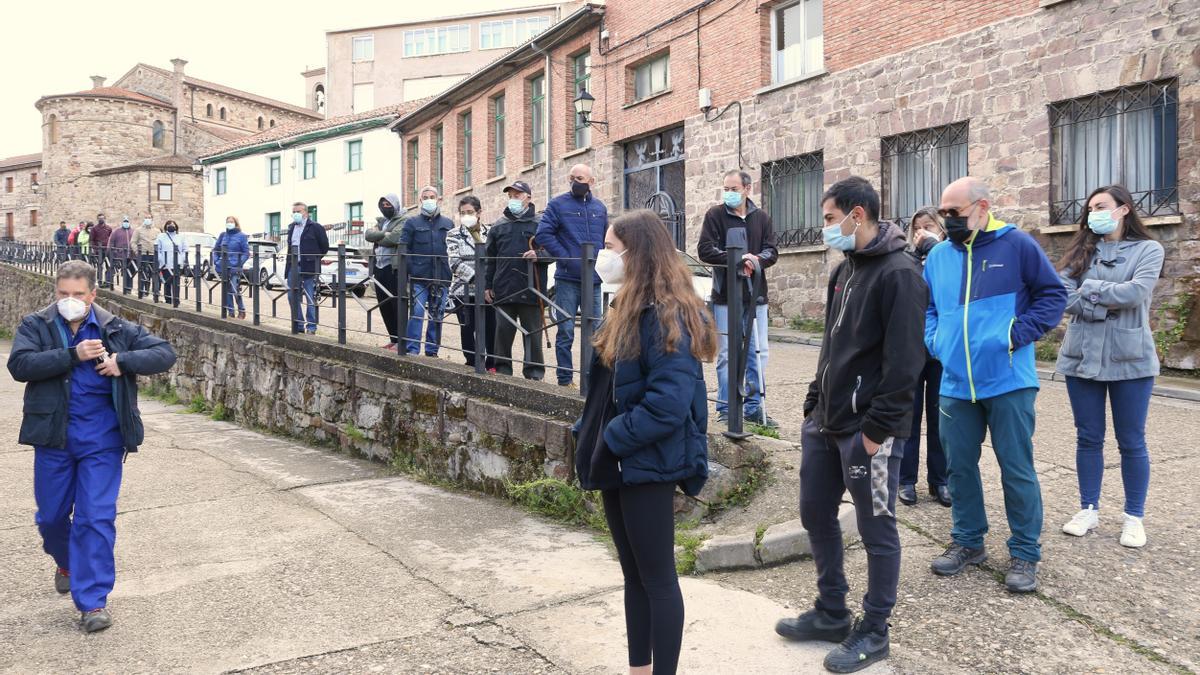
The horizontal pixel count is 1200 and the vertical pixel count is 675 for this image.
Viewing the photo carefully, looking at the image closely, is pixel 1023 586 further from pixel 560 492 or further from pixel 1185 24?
pixel 1185 24

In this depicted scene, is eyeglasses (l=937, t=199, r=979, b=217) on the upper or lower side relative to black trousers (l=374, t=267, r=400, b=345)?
upper

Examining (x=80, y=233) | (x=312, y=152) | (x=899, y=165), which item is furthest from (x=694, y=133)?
(x=312, y=152)

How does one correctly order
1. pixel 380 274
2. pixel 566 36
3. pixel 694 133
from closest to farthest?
pixel 380 274 < pixel 694 133 < pixel 566 36

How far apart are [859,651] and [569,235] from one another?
444 centimetres

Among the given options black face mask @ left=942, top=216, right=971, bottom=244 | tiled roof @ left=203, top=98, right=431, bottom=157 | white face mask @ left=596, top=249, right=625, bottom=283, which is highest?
tiled roof @ left=203, top=98, right=431, bottom=157

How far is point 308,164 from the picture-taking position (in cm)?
3588

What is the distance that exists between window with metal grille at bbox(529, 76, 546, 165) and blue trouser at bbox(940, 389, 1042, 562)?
18.6 m

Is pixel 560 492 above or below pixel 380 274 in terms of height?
below

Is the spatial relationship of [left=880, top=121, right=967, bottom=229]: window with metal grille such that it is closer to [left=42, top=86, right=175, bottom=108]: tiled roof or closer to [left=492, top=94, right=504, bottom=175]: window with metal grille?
Answer: [left=492, top=94, right=504, bottom=175]: window with metal grille

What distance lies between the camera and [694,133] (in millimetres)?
16891

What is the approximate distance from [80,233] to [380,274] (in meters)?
21.1

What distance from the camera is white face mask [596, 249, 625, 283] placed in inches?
125

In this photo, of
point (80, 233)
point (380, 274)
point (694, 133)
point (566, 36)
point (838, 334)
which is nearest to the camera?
point (838, 334)

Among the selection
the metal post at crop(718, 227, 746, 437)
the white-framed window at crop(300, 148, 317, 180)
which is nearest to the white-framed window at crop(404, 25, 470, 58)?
the white-framed window at crop(300, 148, 317, 180)
